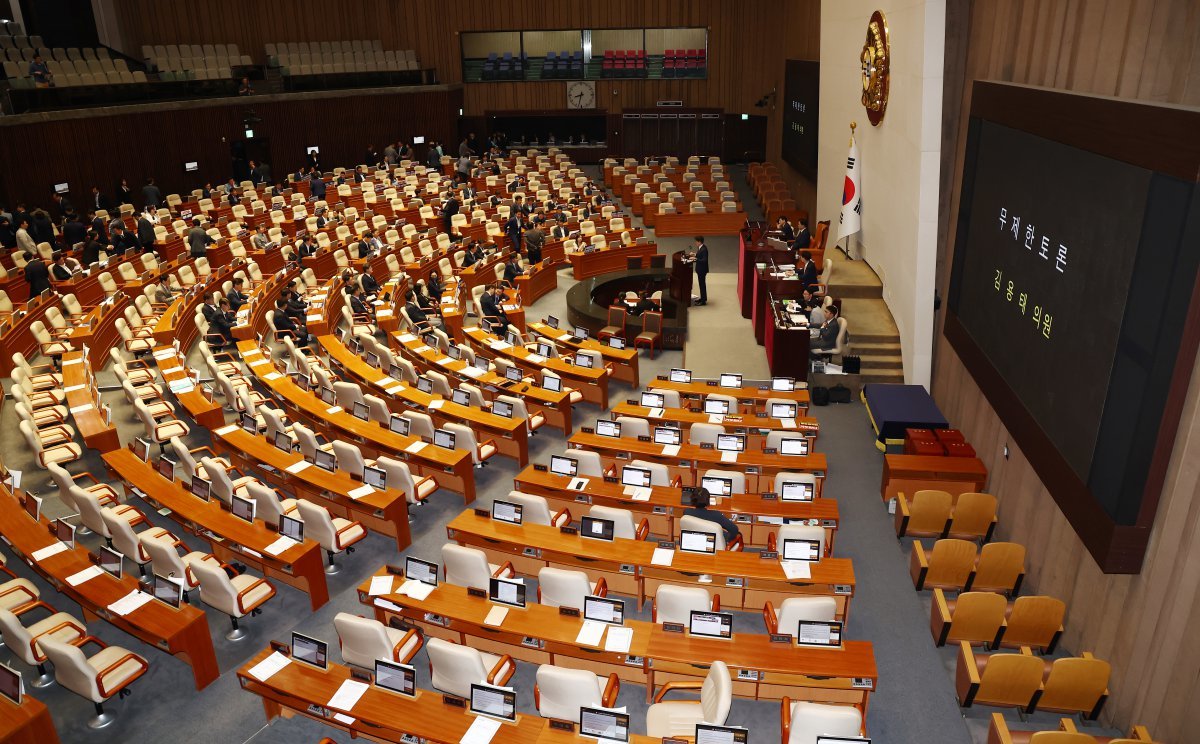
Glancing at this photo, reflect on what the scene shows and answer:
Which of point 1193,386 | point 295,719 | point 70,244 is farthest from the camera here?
point 70,244

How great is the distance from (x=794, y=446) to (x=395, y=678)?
6.11m

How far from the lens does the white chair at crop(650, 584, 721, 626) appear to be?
7.38m

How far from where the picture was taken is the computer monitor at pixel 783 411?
1210cm

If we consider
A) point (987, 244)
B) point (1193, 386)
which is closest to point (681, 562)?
point (1193, 386)

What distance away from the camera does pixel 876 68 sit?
1487cm

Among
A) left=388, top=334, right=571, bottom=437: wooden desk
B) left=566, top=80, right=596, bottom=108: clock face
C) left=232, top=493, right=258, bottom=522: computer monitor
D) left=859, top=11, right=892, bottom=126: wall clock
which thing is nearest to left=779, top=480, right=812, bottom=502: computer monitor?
left=388, top=334, right=571, bottom=437: wooden desk

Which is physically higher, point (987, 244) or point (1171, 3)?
point (1171, 3)

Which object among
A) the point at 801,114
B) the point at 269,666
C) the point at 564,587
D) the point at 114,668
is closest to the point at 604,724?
the point at 564,587

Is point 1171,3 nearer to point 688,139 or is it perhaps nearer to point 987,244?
point 987,244

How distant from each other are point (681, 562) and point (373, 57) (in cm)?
3117

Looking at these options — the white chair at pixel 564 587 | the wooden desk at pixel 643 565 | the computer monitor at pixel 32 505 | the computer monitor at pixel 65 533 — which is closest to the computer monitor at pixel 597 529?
the wooden desk at pixel 643 565

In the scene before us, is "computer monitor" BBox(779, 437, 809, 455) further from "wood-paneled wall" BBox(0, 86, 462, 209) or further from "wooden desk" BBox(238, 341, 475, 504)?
"wood-paneled wall" BBox(0, 86, 462, 209)

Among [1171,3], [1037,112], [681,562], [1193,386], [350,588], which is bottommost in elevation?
[350,588]

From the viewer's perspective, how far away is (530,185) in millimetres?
27812
